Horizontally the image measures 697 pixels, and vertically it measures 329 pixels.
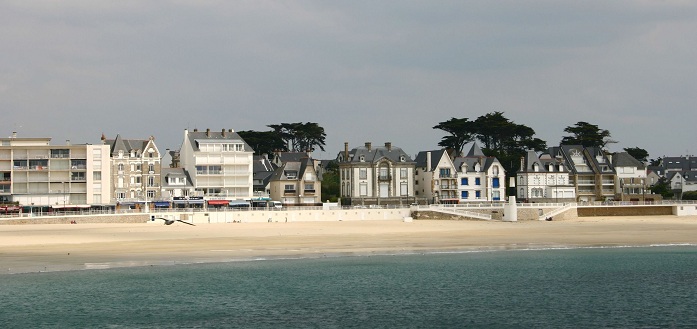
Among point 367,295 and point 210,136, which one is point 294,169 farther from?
point 367,295

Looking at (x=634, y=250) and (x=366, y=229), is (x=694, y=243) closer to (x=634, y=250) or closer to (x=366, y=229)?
(x=634, y=250)

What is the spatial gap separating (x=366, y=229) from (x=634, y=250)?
23.4 metres

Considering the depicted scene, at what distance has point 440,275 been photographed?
137ft

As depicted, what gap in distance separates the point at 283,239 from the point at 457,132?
73558 mm

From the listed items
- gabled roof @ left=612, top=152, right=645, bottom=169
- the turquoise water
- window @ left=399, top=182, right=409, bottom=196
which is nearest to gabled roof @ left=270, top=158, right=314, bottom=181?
window @ left=399, top=182, right=409, bottom=196

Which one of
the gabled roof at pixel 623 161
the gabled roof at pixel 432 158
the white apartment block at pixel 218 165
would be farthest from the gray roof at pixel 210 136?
the gabled roof at pixel 623 161

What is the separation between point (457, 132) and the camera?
129 metres

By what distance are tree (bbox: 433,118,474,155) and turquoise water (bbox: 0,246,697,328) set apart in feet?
265

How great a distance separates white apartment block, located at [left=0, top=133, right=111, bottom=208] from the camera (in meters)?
89.8

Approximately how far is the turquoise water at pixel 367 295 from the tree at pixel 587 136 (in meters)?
81.8

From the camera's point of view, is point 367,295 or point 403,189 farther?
point 403,189

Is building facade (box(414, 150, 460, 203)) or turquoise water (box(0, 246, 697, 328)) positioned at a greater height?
building facade (box(414, 150, 460, 203))

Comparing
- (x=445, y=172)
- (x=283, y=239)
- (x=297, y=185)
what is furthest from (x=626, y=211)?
(x=283, y=239)

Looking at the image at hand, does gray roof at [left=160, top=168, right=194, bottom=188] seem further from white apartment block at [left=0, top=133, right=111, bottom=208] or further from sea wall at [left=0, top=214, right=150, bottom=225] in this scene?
sea wall at [left=0, top=214, right=150, bottom=225]
